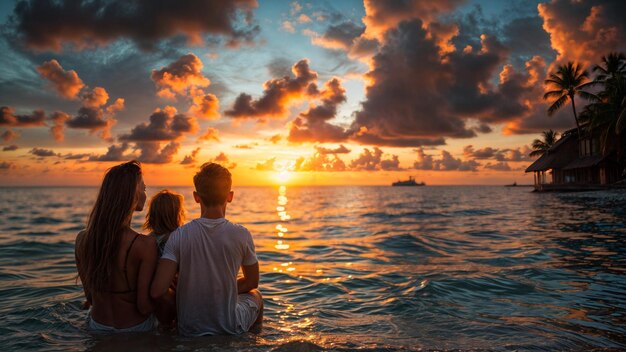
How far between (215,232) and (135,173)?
919mm

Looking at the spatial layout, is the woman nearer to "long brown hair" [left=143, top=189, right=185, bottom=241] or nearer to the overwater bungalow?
"long brown hair" [left=143, top=189, right=185, bottom=241]

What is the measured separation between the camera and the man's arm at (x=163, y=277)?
12.0ft

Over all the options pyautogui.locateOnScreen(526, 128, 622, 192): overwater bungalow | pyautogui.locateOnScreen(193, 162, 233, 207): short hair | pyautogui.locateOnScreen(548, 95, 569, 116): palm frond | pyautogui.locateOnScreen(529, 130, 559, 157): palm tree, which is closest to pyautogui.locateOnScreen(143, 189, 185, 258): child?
pyautogui.locateOnScreen(193, 162, 233, 207): short hair

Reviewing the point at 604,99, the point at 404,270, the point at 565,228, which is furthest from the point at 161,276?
the point at 604,99

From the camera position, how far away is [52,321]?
5.47 meters

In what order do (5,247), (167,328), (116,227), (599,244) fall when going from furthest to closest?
1. (5,247)
2. (599,244)
3. (167,328)
4. (116,227)

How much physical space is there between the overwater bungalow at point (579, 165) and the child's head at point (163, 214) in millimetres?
42642

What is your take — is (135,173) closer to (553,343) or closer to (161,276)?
(161,276)

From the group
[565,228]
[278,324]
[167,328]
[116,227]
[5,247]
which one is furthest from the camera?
[565,228]

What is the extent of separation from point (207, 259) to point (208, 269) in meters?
0.10

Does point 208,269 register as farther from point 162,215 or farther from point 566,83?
point 566,83

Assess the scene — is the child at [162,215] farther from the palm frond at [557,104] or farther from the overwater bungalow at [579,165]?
the palm frond at [557,104]

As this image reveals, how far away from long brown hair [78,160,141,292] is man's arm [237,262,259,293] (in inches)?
47.6

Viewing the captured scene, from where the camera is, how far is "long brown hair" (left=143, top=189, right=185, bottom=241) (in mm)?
4309
